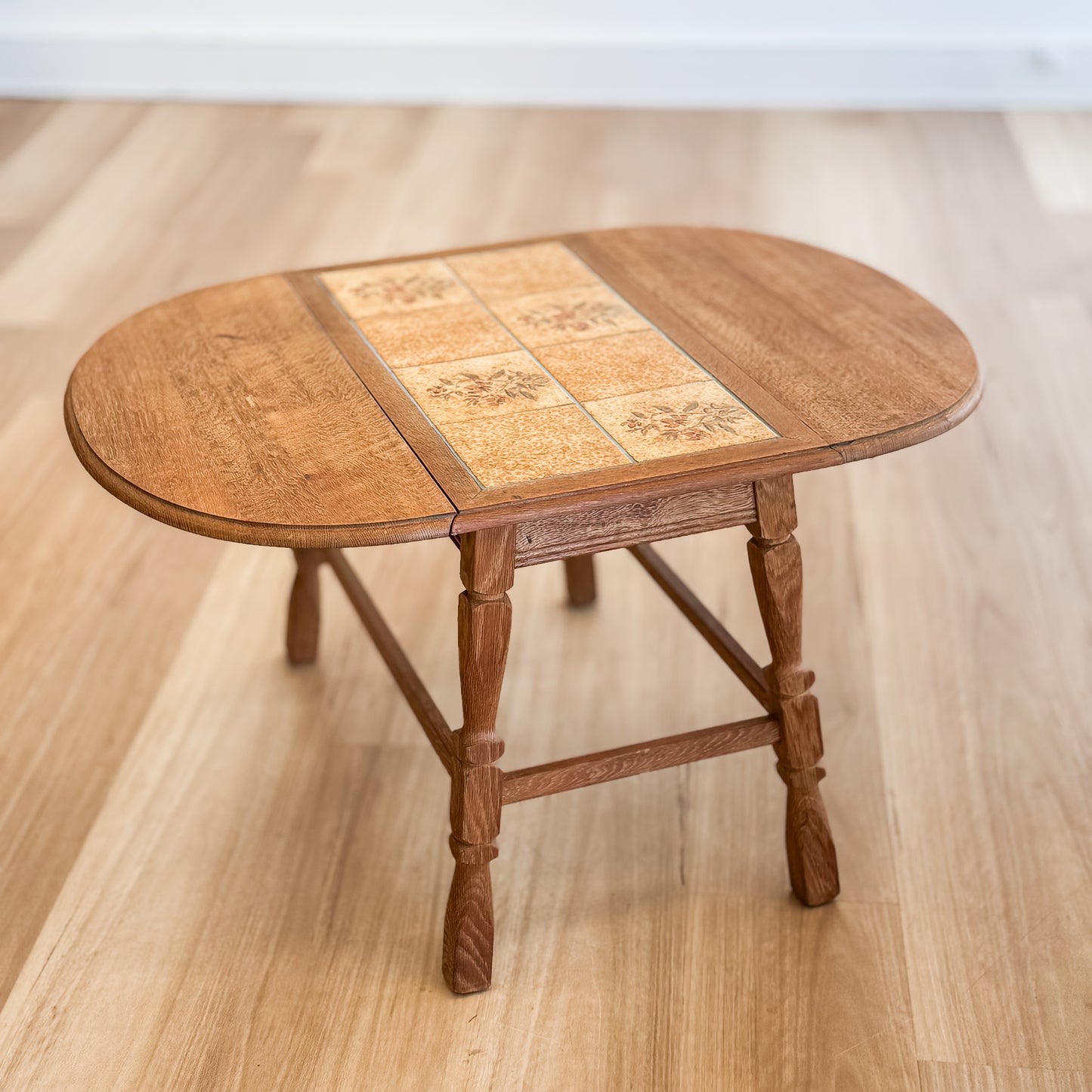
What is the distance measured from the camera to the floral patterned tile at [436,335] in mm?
1379

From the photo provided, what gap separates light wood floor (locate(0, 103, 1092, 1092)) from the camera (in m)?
1.31

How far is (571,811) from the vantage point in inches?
63.3

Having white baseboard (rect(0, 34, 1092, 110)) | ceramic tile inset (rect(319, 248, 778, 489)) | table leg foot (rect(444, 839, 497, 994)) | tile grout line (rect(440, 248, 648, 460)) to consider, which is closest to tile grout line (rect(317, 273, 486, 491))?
ceramic tile inset (rect(319, 248, 778, 489))

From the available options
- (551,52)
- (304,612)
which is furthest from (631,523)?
(551,52)

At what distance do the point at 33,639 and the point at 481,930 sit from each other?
0.91 meters

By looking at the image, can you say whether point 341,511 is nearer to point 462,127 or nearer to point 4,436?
point 4,436

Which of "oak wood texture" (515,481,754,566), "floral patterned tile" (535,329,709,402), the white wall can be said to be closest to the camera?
"oak wood texture" (515,481,754,566)

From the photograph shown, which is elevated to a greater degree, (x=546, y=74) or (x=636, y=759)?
(x=636, y=759)

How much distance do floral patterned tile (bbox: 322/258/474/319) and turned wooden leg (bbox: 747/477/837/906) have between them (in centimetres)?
48

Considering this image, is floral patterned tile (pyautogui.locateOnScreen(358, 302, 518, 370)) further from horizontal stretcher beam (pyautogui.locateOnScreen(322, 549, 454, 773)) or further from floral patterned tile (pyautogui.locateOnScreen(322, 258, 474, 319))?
horizontal stretcher beam (pyautogui.locateOnScreen(322, 549, 454, 773))

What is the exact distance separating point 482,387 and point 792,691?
451 mm

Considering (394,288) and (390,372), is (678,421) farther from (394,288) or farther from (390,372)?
(394,288)

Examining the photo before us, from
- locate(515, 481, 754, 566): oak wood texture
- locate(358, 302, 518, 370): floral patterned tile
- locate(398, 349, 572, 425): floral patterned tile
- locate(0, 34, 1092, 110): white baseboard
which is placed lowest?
locate(0, 34, 1092, 110): white baseboard

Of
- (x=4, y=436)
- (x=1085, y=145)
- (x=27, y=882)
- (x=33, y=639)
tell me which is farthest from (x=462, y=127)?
(x=27, y=882)
